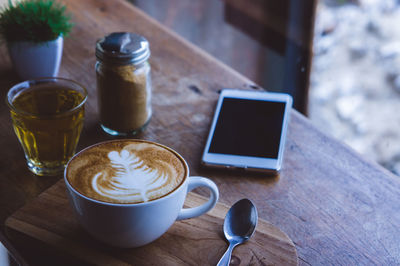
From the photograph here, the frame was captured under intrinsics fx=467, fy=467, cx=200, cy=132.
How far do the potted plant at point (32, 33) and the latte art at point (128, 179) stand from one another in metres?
0.37

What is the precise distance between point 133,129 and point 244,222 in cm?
27

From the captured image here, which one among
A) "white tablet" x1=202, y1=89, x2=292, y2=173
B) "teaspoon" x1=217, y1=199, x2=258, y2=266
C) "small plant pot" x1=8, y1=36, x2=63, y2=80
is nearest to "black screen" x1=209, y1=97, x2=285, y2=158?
"white tablet" x1=202, y1=89, x2=292, y2=173

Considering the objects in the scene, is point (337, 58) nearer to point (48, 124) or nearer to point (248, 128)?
point (248, 128)

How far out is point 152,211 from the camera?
1.68 ft

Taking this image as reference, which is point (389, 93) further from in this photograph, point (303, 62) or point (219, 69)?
point (219, 69)

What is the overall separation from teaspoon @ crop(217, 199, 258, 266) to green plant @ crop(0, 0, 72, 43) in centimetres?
48

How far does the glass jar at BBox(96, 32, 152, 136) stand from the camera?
2.30ft

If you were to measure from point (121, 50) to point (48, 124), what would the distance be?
15 cm

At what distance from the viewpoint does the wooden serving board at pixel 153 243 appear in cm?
55

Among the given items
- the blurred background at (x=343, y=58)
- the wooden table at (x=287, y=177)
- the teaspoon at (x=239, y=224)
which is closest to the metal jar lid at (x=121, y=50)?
the wooden table at (x=287, y=177)

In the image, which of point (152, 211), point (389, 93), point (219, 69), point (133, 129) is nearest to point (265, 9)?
point (389, 93)

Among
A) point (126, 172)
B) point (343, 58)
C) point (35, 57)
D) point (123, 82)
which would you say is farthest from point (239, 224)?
point (343, 58)

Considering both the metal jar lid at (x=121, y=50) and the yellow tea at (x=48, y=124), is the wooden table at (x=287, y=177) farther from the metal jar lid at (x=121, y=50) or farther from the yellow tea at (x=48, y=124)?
the metal jar lid at (x=121, y=50)

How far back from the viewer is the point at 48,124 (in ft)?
2.17
